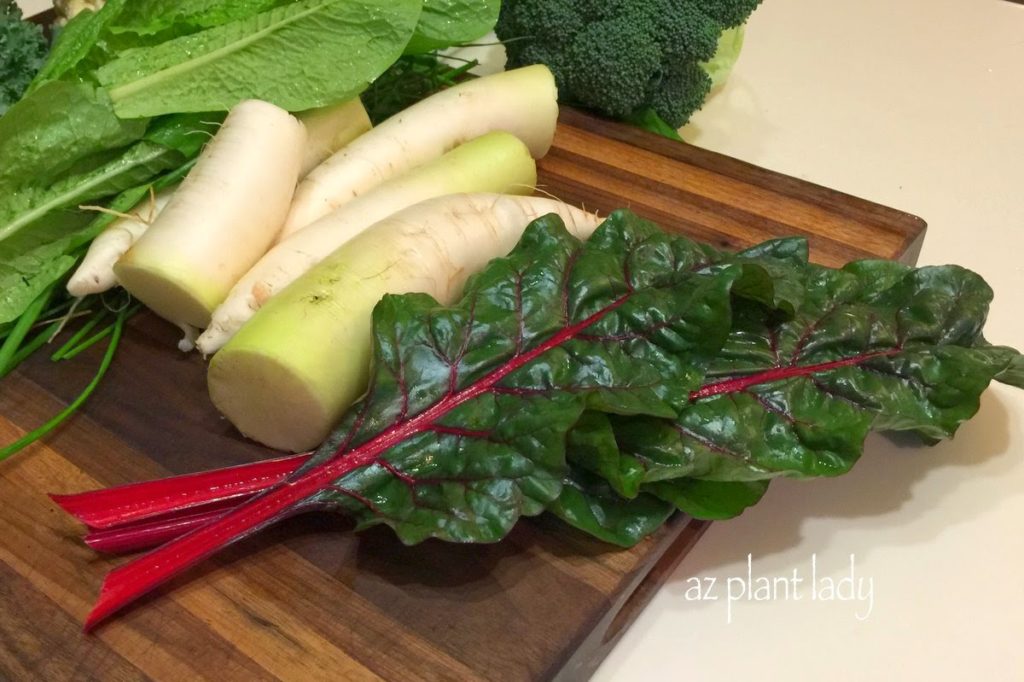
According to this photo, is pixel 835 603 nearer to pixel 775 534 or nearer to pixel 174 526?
pixel 775 534

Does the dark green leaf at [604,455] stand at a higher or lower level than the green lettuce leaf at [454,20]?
lower

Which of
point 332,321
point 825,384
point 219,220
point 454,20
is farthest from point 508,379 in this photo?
point 454,20

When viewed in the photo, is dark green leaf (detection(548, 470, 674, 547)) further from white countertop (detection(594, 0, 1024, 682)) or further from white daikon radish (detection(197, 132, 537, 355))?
white daikon radish (detection(197, 132, 537, 355))

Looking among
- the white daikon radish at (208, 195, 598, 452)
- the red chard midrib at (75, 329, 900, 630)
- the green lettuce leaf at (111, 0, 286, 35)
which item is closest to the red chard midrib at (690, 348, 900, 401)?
the red chard midrib at (75, 329, 900, 630)

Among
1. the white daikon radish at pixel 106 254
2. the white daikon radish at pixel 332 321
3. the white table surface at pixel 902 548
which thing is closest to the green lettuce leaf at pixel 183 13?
the white daikon radish at pixel 106 254

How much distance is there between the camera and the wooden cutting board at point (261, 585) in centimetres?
74

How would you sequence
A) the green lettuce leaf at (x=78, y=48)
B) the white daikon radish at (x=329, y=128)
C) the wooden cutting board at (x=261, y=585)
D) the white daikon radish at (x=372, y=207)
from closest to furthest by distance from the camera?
the wooden cutting board at (x=261, y=585)
the white daikon radish at (x=372, y=207)
the green lettuce leaf at (x=78, y=48)
the white daikon radish at (x=329, y=128)

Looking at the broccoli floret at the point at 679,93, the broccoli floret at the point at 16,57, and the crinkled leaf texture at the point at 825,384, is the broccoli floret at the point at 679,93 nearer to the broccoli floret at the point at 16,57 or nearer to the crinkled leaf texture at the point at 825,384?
the crinkled leaf texture at the point at 825,384

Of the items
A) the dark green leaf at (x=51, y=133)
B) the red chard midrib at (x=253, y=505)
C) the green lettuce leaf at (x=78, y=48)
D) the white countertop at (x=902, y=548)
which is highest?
the green lettuce leaf at (x=78, y=48)

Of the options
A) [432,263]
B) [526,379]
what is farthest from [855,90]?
[526,379]

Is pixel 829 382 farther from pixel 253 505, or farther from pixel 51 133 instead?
pixel 51 133

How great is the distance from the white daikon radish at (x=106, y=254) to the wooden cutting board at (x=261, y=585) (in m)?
0.09

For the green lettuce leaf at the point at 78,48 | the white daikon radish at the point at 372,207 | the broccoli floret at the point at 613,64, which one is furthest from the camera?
the broccoli floret at the point at 613,64

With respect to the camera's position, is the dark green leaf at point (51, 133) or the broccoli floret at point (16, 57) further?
the broccoli floret at point (16, 57)
